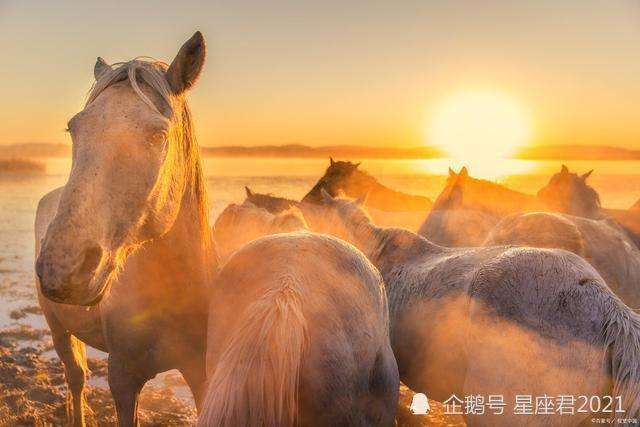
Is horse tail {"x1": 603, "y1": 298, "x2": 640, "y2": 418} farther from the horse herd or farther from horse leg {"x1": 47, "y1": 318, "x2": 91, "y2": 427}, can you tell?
horse leg {"x1": 47, "y1": 318, "x2": 91, "y2": 427}

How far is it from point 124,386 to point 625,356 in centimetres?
276

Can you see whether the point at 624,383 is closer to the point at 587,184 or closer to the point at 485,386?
the point at 485,386

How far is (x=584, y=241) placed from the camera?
5633 millimetres

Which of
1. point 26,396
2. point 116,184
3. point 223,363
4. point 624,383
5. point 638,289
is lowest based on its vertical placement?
point 26,396

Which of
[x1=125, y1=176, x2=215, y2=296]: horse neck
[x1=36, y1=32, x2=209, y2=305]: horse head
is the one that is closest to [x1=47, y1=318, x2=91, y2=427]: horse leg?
[x1=125, y1=176, x2=215, y2=296]: horse neck

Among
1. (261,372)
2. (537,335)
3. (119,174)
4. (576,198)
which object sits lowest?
(537,335)

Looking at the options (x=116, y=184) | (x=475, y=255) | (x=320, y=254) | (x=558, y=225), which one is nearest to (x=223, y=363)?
(x=320, y=254)

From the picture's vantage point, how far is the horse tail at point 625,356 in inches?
97.4

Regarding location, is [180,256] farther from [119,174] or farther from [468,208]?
[468,208]

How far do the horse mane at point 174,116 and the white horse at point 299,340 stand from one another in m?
0.46

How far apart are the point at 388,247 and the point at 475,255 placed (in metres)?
1.17

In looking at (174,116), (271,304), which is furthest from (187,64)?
(271,304)

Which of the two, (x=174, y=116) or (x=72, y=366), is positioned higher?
(x=174, y=116)

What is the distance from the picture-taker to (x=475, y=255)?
3699 mm
